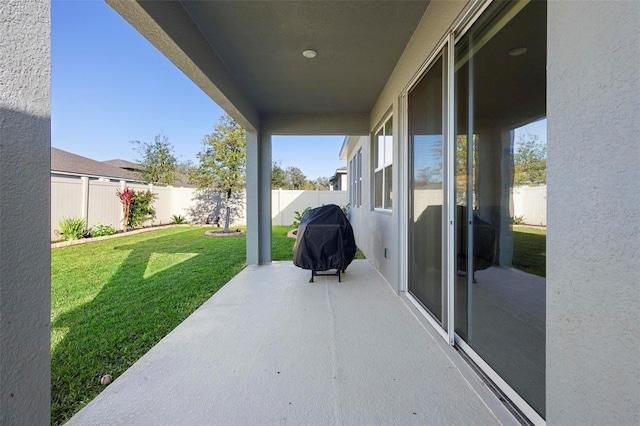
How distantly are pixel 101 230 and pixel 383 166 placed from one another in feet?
28.6

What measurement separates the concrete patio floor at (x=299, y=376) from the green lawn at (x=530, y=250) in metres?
0.86

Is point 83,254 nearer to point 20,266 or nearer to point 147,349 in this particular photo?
point 147,349

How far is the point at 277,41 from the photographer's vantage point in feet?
9.82

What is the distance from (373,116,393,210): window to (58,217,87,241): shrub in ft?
26.3

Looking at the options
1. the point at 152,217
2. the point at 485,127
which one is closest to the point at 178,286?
the point at 485,127

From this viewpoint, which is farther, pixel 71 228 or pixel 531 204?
pixel 71 228

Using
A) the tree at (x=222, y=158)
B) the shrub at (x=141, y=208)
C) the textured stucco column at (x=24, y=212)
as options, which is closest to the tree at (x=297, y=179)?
the tree at (x=222, y=158)

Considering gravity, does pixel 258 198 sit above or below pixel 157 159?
below

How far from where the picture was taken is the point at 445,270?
230cm

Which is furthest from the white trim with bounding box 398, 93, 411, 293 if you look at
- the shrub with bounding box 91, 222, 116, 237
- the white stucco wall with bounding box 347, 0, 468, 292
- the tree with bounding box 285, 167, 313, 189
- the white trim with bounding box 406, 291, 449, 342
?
the tree with bounding box 285, 167, 313, 189

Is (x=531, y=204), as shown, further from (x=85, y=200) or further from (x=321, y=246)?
(x=85, y=200)
